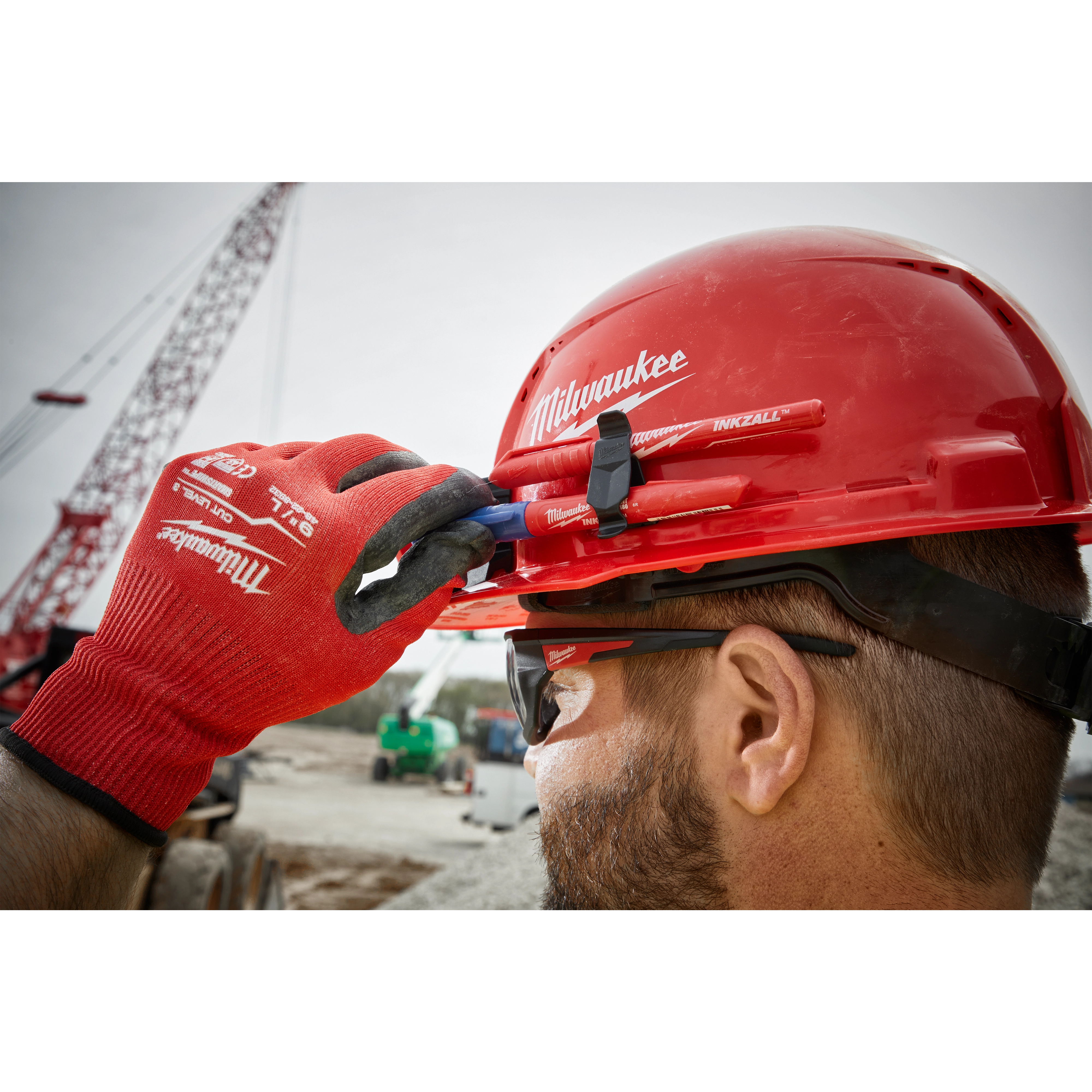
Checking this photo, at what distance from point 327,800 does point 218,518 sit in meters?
24.9

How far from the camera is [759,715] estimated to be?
4.90 ft

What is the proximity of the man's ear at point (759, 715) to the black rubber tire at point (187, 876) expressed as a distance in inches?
216

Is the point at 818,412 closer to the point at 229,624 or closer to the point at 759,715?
the point at 759,715

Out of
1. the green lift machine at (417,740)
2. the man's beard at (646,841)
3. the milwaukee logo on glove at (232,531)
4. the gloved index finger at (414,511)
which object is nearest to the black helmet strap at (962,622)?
the man's beard at (646,841)

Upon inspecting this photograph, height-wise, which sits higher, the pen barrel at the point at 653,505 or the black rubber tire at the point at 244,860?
the pen barrel at the point at 653,505

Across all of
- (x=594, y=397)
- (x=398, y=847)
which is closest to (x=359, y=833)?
(x=398, y=847)

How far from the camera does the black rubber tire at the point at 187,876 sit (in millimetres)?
5477

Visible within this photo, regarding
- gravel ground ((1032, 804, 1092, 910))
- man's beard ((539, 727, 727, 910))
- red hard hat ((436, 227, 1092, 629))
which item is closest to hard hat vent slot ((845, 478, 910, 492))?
red hard hat ((436, 227, 1092, 629))

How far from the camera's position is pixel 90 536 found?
99.5ft

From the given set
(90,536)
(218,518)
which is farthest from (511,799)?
(90,536)

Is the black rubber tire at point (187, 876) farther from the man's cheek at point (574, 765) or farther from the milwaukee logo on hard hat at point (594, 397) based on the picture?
the milwaukee logo on hard hat at point (594, 397)

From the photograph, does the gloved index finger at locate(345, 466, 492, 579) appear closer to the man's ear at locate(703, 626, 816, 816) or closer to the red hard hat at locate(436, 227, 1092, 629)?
the red hard hat at locate(436, 227, 1092, 629)

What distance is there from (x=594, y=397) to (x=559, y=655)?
2.09 feet

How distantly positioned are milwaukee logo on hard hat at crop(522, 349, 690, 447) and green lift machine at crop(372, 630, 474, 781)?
1744cm
